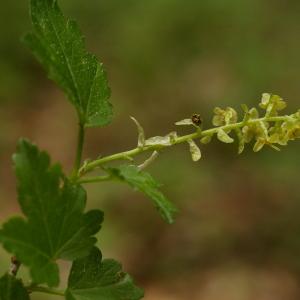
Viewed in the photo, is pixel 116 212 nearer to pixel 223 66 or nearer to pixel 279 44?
pixel 223 66

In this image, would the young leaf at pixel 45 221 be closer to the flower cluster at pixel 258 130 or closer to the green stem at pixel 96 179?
the green stem at pixel 96 179

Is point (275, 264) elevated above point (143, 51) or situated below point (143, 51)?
below

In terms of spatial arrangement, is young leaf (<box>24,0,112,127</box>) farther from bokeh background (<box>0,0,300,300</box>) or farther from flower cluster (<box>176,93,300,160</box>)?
bokeh background (<box>0,0,300,300</box>)

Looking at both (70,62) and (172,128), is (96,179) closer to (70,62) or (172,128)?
(70,62)

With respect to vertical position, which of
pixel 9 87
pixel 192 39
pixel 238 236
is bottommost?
pixel 238 236

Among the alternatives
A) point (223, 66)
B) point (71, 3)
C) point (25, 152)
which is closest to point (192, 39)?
point (223, 66)
